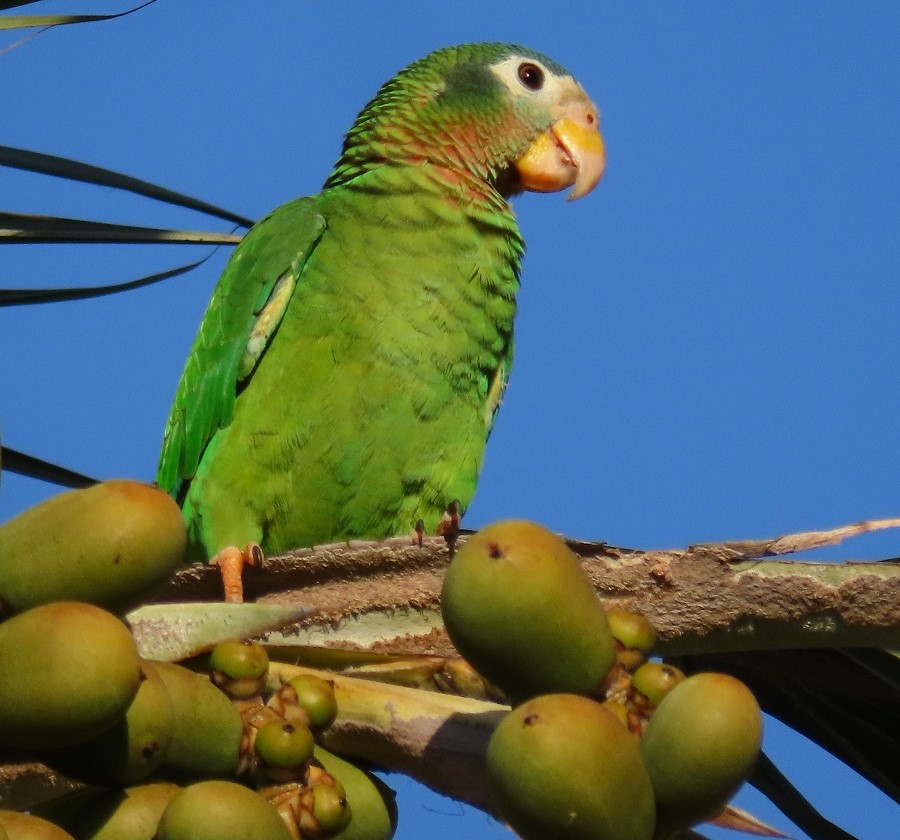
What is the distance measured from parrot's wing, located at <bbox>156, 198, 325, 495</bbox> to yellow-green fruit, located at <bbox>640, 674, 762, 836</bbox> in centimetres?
259

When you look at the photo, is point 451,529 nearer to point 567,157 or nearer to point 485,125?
point 485,125

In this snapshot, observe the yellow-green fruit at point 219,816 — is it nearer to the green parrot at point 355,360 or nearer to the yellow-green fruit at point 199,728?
the yellow-green fruit at point 199,728

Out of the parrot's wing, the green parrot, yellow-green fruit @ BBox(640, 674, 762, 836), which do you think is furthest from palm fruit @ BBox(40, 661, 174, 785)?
the parrot's wing

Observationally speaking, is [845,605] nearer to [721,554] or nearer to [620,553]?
[721,554]

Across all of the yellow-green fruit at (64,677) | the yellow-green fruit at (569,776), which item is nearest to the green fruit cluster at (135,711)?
the yellow-green fruit at (64,677)

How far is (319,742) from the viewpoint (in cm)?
125

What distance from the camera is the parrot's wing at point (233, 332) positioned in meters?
3.48

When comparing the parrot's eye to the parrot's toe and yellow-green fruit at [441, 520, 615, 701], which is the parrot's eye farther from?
yellow-green fruit at [441, 520, 615, 701]

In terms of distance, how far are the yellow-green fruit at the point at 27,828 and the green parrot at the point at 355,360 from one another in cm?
230

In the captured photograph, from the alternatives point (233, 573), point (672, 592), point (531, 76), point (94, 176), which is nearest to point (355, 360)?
point (94, 176)

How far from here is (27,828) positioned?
0.91 metres

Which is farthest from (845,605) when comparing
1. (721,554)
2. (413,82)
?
(413,82)

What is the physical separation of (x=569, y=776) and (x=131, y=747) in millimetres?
363

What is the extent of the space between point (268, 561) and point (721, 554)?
0.60 m
